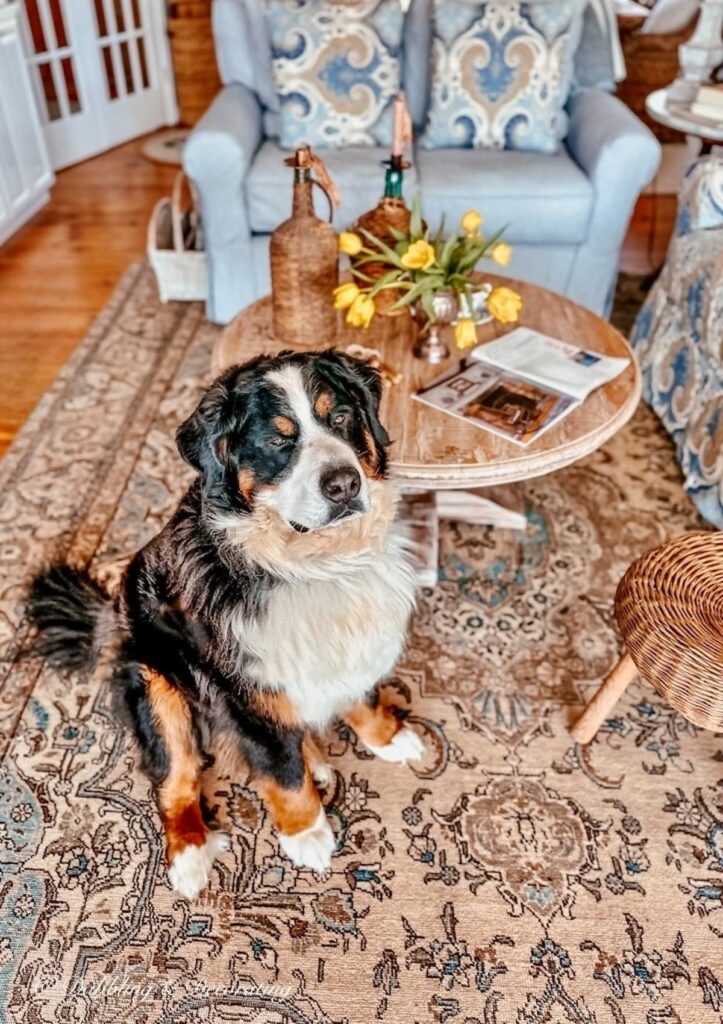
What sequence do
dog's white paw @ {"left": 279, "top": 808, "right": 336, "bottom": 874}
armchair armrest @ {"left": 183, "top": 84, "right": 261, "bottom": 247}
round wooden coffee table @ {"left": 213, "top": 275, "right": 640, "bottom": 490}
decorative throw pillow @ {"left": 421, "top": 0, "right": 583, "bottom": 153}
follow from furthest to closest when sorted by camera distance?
decorative throw pillow @ {"left": 421, "top": 0, "right": 583, "bottom": 153}
armchair armrest @ {"left": 183, "top": 84, "right": 261, "bottom": 247}
round wooden coffee table @ {"left": 213, "top": 275, "right": 640, "bottom": 490}
dog's white paw @ {"left": 279, "top": 808, "right": 336, "bottom": 874}

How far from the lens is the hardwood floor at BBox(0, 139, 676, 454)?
113 inches

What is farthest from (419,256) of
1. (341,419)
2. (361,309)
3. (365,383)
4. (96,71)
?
(96,71)

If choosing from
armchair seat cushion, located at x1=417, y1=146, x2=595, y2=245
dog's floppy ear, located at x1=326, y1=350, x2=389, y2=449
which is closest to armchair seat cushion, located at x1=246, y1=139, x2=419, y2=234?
armchair seat cushion, located at x1=417, y1=146, x2=595, y2=245

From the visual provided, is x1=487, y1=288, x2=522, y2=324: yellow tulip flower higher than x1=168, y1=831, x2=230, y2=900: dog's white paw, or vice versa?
x1=487, y1=288, x2=522, y2=324: yellow tulip flower

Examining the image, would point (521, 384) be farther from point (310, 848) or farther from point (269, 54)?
point (269, 54)

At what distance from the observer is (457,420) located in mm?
1651

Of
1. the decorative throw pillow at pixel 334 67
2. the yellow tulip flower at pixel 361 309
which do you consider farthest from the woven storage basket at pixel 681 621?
the decorative throw pillow at pixel 334 67

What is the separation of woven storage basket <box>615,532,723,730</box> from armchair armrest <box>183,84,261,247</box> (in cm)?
192

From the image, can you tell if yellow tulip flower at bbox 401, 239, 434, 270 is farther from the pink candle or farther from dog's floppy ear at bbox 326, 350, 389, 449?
dog's floppy ear at bbox 326, 350, 389, 449

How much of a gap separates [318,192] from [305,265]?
1.17m

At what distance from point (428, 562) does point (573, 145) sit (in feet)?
6.32

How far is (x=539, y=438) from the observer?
1588 millimetres

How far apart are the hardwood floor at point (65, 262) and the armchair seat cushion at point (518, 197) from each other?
1.44 metres

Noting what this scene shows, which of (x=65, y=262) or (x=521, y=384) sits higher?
(x=521, y=384)
